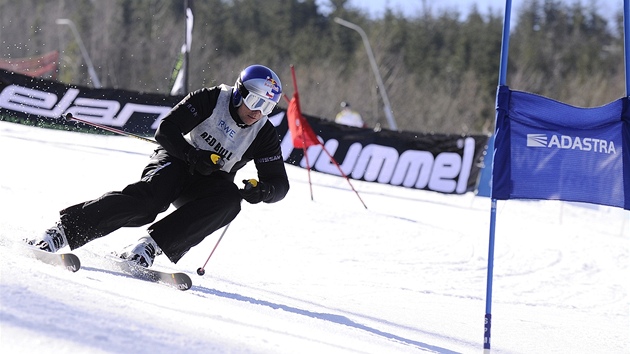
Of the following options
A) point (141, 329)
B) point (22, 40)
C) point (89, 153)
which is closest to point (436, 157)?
point (89, 153)

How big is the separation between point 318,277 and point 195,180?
2.47m

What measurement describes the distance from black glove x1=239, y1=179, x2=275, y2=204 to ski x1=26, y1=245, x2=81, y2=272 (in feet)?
3.93

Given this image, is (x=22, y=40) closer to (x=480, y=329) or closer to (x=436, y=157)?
(x=436, y=157)

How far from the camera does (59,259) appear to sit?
13.7 feet

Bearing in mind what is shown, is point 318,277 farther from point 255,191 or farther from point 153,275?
point 153,275

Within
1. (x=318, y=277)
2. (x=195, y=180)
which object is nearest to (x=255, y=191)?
(x=195, y=180)

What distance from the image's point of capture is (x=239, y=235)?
341 inches

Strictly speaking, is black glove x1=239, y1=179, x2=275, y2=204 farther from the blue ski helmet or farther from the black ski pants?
the blue ski helmet

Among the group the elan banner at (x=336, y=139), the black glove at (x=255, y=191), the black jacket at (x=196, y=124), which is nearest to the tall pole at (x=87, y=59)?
the elan banner at (x=336, y=139)

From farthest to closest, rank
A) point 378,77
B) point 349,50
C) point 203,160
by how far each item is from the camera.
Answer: point 349,50 → point 378,77 → point 203,160

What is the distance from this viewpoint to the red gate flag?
12.1 metres

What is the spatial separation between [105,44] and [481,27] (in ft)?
105

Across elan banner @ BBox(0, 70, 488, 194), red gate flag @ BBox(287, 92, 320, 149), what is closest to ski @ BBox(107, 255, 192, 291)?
red gate flag @ BBox(287, 92, 320, 149)

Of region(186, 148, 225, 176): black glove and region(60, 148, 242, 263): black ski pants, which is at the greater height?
region(186, 148, 225, 176): black glove
